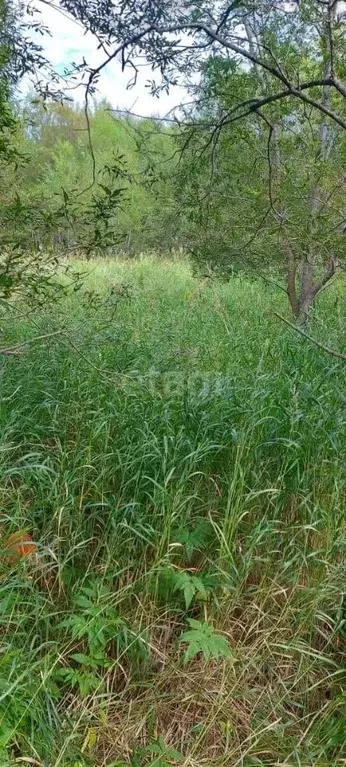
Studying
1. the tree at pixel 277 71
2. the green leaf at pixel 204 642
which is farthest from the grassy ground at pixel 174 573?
the tree at pixel 277 71

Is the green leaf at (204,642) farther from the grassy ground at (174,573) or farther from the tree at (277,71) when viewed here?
the tree at (277,71)

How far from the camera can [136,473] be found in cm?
203

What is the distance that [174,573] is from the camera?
1721 mm

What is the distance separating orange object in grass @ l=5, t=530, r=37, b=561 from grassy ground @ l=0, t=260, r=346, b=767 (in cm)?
1

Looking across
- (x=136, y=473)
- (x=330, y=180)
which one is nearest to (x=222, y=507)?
(x=136, y=473)

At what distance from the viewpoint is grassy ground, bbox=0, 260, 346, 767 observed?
1.44 metres

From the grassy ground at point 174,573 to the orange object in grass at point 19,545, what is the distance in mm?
10

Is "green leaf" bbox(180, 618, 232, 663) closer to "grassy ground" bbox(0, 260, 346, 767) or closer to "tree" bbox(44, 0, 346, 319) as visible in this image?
"grassy ground" bbox(0, 260, 346, 767)

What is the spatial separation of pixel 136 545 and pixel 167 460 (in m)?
0.38

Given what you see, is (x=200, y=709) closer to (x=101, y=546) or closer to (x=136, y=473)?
(x=101, y=546)

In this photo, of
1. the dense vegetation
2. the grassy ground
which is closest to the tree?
the dense vegetation

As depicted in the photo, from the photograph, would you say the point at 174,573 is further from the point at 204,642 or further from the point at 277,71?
the point at 277,71

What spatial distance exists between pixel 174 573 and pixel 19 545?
57cm

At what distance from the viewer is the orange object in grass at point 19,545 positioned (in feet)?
5.57
